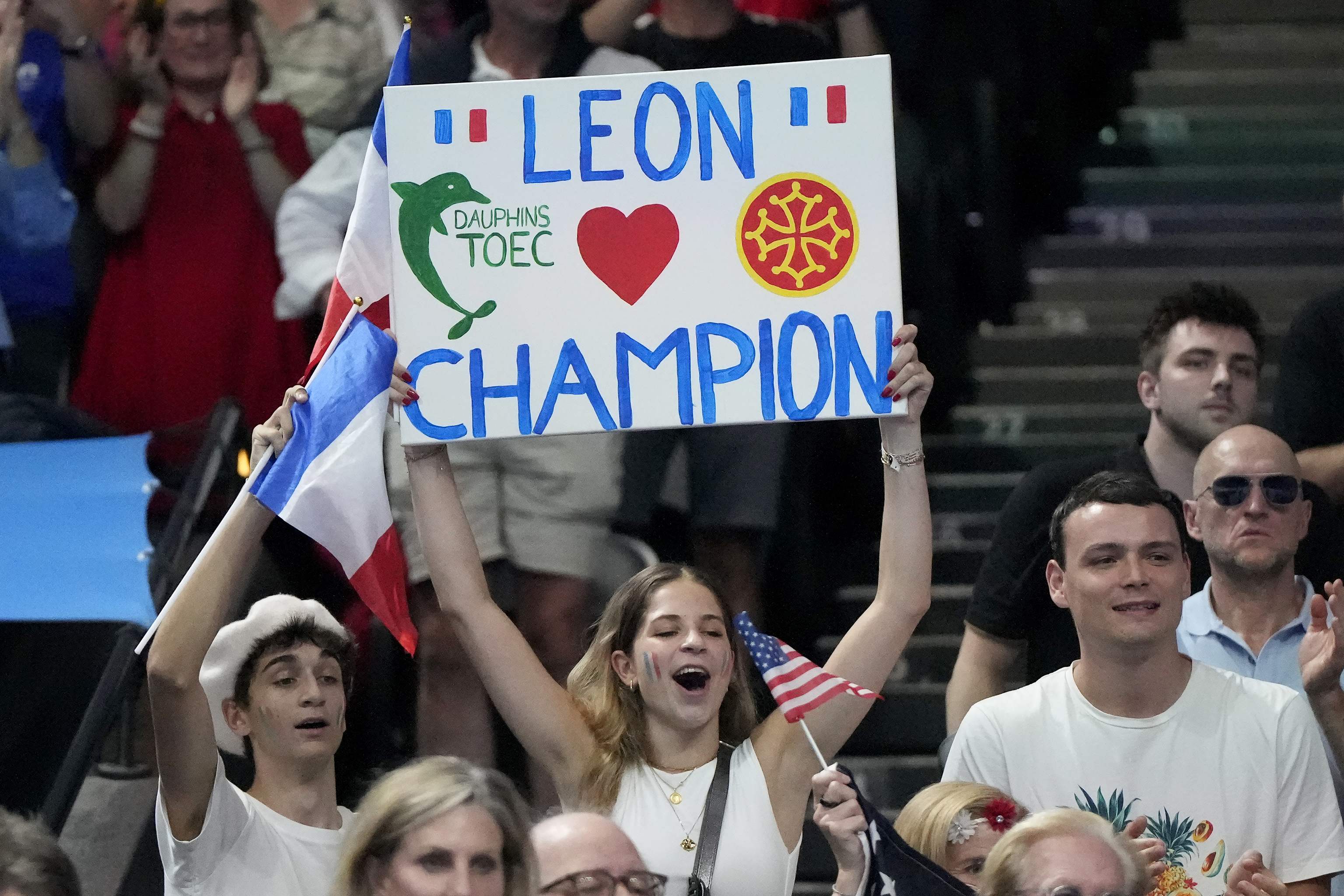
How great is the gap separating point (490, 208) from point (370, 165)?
270mm

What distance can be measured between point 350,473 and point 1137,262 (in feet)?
14.8

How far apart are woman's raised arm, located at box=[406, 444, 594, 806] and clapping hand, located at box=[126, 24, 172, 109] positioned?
6.85 ft

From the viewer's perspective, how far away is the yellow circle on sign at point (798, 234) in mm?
3973

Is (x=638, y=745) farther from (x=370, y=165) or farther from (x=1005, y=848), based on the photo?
(x=370, y=165)

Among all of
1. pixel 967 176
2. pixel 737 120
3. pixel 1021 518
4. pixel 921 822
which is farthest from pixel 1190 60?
pixel 921 822

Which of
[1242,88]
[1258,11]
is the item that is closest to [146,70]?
[1242,88]

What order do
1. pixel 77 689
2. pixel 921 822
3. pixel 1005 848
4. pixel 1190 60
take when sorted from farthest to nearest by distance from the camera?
pixel 1190 60 → pixel 77 689 → pixel 921 822 → pixel 1005 848

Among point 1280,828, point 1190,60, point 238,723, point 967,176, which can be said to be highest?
point 1190,60

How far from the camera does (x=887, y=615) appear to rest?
13.1 ft

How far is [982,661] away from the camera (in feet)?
15.6

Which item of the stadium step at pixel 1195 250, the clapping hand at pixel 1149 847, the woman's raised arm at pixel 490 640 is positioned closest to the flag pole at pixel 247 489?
the woman's raised arm at pixel 490 640

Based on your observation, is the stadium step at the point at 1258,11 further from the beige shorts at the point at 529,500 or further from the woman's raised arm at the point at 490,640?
the woman's raised arm at the point at 490,640

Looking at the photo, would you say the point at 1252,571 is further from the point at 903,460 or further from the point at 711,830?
the point at 711,830

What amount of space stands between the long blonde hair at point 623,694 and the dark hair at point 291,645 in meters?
0.47
